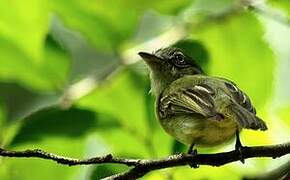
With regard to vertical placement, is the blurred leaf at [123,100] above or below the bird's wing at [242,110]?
above

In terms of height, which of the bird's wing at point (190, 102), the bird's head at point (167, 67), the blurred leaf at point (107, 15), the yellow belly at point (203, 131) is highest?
the bird's head at point (167, 67)

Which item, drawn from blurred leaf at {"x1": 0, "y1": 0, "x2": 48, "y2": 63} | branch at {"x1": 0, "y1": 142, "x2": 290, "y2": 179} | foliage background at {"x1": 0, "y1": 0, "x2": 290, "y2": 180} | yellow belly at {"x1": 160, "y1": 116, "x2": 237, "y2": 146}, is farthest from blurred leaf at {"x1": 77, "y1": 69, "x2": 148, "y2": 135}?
branch at {"x1": 0, "y1": 142, "x2": 290, "y2": 179}

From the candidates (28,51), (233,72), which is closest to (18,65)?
(28,51)

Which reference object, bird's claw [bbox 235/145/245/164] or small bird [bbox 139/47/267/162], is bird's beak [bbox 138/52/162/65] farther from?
bird's claw [bbox 235/145/245/164]

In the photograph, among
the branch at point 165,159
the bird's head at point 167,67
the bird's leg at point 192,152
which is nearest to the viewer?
the branch at point 165,159

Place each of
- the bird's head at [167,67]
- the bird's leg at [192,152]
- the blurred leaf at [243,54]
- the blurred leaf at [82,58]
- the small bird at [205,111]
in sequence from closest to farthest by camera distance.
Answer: the bird's leg at [192,152], the small bird at [205,111], the blurred leaf at [243,54], the blurred leaf at [82,58], the bird's head at [167,67]

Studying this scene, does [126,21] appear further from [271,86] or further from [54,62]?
[271,86]

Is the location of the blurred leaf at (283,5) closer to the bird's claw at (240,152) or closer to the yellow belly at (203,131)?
the yellow belly at (203,131)

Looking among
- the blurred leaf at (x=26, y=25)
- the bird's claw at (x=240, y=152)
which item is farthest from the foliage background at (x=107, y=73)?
the bird's claw at (x=240, y=152)
